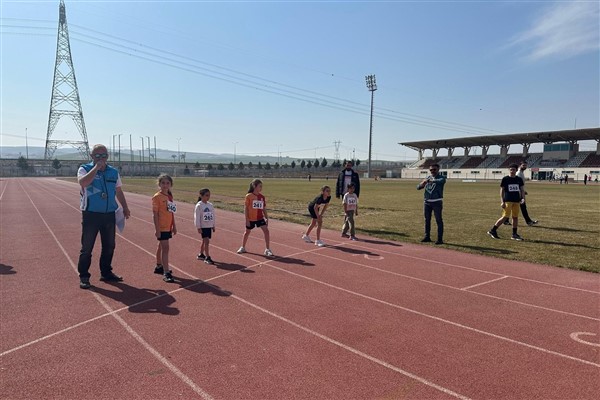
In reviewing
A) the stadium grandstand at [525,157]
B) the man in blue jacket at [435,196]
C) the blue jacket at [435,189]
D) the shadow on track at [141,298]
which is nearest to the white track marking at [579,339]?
the shadow on track at [141,298]

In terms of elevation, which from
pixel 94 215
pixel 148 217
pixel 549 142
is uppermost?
pixel 549 142

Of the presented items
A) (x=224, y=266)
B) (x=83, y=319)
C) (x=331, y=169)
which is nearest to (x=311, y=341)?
(x=83, y=319)

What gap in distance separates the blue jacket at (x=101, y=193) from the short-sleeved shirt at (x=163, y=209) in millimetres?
634

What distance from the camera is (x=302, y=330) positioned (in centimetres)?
469

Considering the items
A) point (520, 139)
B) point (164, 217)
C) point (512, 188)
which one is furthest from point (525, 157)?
point (164, 217)

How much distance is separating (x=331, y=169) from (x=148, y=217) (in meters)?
109

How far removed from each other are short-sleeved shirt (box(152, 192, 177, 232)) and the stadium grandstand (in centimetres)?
6911

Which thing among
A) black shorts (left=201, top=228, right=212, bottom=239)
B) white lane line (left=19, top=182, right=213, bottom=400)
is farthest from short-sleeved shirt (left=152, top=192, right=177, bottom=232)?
white lane line (left=19, top=182, right=213, bottom=400)

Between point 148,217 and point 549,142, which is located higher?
point 549,142

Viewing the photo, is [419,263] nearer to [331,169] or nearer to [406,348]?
[406,348]

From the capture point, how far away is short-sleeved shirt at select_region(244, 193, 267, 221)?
859 cm

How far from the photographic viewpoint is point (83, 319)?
16.4ft

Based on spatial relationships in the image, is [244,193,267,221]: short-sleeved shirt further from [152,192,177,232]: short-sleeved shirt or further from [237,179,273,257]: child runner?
[152,192,177,232]: short-sleeved shirt

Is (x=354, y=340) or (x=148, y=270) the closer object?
(x=354, y=340)
